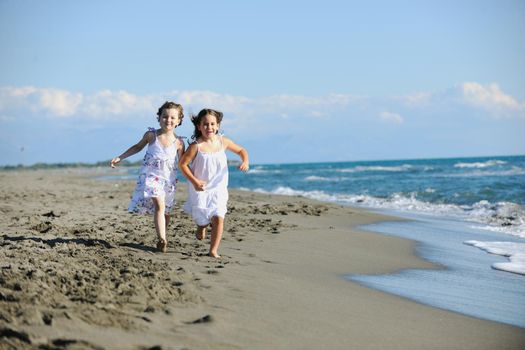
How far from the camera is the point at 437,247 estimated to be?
24.4ft

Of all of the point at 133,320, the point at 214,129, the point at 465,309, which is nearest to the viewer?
the point at 133,320

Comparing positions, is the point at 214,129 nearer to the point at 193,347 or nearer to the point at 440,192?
the point at 193,347

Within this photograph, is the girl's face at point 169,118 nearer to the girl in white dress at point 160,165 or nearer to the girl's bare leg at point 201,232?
the girl in white dress at point 160,165

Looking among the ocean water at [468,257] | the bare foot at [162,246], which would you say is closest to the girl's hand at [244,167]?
the bare foot at [162,246]

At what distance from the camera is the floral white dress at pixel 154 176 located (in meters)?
5.79

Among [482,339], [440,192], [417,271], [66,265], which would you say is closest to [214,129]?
[66,265]

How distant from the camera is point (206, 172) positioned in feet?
18.5

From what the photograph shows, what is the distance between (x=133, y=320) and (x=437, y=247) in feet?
17.6

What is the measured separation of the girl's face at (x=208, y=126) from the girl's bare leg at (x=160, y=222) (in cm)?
83

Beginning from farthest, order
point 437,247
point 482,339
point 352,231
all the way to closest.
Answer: point 352,231, point 437,247, point 482,339

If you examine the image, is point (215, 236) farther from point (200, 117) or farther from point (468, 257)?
point (468, 257)

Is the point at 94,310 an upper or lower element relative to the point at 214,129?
lower

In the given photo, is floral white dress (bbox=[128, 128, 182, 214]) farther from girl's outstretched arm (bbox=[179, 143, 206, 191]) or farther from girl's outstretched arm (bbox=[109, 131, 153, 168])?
girl's outstretched arm (bbox=[179, 143, 206, 191])

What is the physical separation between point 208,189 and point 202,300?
2.08 metres
